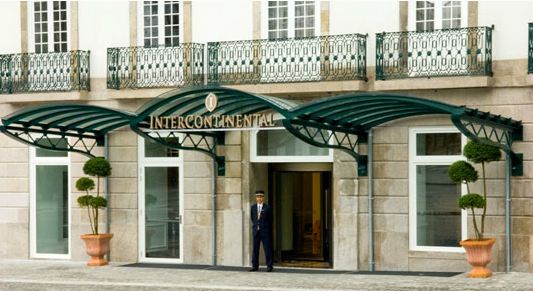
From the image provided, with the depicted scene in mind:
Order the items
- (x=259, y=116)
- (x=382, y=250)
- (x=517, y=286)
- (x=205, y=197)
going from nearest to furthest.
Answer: (x=517, y=286)
(x=259, y=116)
(x=382, y=250)
(x=205, y=197)

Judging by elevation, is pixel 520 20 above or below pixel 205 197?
above

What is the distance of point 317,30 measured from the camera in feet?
88.9

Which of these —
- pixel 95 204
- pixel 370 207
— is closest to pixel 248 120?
pixel 370 207

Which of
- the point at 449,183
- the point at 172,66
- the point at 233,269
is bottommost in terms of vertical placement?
the point at 233,269

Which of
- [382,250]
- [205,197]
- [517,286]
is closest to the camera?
[517,286]

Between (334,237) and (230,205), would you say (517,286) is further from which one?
(230,205)

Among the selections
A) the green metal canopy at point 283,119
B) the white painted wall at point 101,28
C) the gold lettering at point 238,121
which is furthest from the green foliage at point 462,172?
the white painted wall at point 101,28

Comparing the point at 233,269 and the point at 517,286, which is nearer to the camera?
the point at 517,286

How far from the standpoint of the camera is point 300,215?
29.0m

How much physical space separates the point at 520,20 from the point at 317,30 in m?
4.47

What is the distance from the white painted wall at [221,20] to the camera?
91.2ft

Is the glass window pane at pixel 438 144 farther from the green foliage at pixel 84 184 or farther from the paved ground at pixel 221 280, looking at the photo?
the green foliage at pixel 84 184

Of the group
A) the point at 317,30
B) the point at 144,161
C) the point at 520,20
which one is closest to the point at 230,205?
the point at 144,161

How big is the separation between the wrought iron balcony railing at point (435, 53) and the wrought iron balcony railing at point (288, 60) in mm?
535
